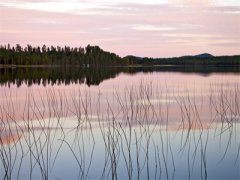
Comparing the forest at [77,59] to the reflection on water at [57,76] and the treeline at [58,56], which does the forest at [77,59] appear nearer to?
the treeline at [58,56]

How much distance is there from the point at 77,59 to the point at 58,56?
6.88m

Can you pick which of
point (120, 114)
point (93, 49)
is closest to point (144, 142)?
point (120, 114)

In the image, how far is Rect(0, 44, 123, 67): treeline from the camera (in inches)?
4218

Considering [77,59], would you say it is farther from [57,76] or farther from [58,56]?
[57,76]

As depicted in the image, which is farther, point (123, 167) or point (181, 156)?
point (181, 156)

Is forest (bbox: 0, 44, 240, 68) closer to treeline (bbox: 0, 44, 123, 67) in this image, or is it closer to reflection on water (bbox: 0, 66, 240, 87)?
treeline (bbox: 0, 44, 123, 67)

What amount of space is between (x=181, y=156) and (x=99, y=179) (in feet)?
6.32

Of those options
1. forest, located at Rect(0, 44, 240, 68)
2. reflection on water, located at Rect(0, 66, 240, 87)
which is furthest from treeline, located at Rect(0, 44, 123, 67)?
reflection on water, located at Rect(0, 66, 240, 87)

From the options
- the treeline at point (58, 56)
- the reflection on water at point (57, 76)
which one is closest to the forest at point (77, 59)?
the treeline at point (58, 56)

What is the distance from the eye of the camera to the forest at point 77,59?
10750 centimetres

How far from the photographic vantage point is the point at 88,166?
276 inches

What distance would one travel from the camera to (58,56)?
13338cm

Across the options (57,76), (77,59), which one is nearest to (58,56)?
(77,59)

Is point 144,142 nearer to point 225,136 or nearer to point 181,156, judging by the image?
point 181,156
